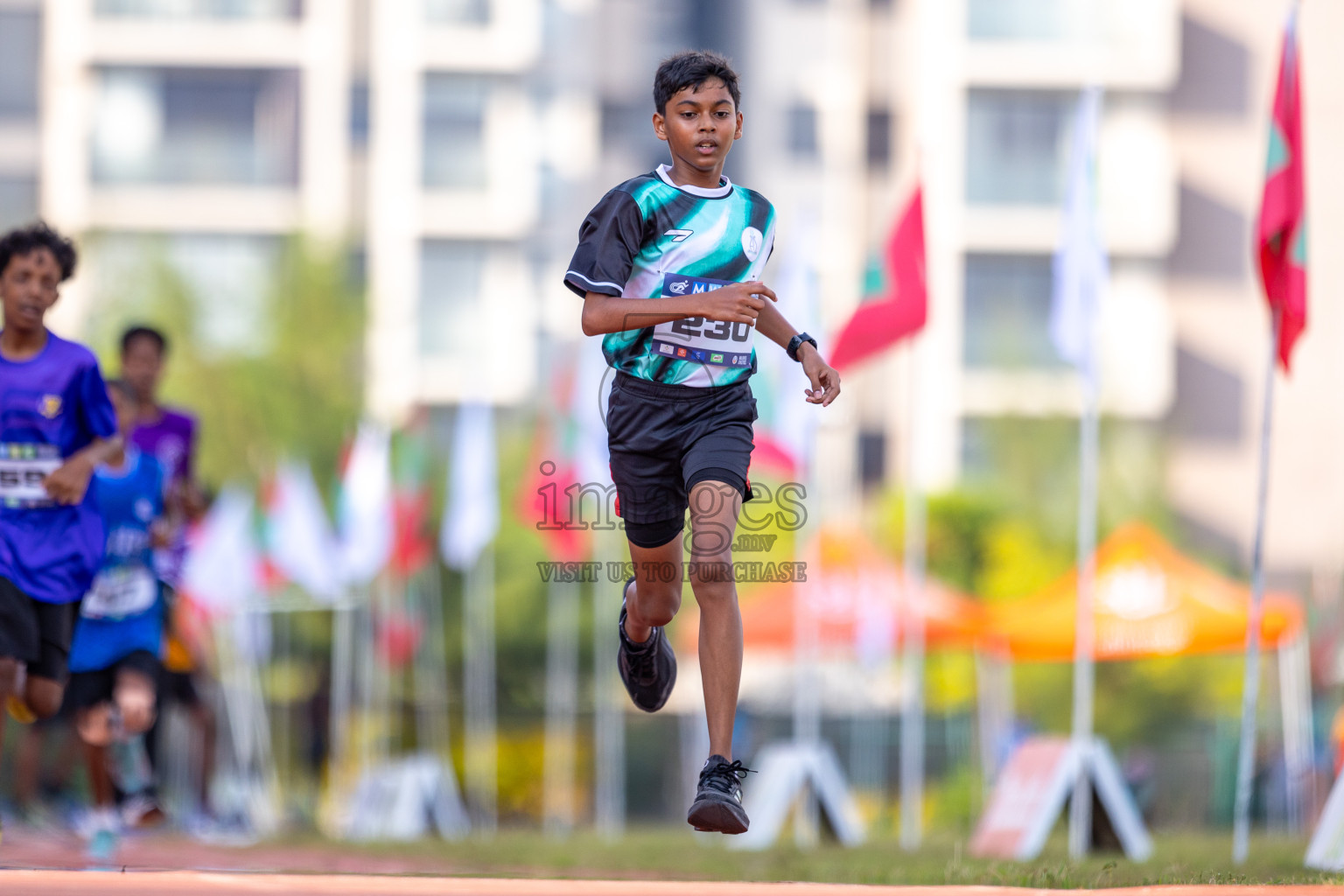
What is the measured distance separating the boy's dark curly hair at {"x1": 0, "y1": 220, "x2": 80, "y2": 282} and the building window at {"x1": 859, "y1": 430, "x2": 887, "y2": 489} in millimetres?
43410

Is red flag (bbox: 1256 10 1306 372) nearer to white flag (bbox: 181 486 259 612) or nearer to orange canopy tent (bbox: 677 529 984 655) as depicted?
orange canopy tent (bbox: 677 529 984 655)

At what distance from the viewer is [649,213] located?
568 centimetres

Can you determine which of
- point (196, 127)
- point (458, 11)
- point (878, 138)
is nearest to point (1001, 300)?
point (878, 138)

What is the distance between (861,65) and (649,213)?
46773mm

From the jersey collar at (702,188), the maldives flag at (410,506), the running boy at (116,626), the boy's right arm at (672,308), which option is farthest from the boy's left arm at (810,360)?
the maldives flag at (410,506)

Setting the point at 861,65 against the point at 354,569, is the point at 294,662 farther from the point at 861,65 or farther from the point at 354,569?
the point at 861,65

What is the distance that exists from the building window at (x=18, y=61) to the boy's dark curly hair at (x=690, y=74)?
143ft

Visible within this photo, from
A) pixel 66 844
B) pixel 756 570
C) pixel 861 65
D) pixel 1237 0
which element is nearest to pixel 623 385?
pixel 756 570

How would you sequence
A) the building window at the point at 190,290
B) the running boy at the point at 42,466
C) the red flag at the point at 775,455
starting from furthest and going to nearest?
the building window at the point at 190,290
the red flag at the point at 775,455
the running boy at the point at 42,466

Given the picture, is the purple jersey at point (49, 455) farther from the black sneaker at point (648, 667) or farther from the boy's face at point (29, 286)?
the black sneaker at point (648, 667)

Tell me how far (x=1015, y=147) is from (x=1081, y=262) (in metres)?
36.2

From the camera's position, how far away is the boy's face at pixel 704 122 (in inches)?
222

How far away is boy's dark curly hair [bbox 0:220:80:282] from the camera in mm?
6859

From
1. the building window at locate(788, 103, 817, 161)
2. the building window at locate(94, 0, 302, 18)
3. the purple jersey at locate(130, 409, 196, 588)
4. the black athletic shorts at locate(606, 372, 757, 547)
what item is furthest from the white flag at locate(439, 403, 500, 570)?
the building window at locate(788, 103, 817, 161)
